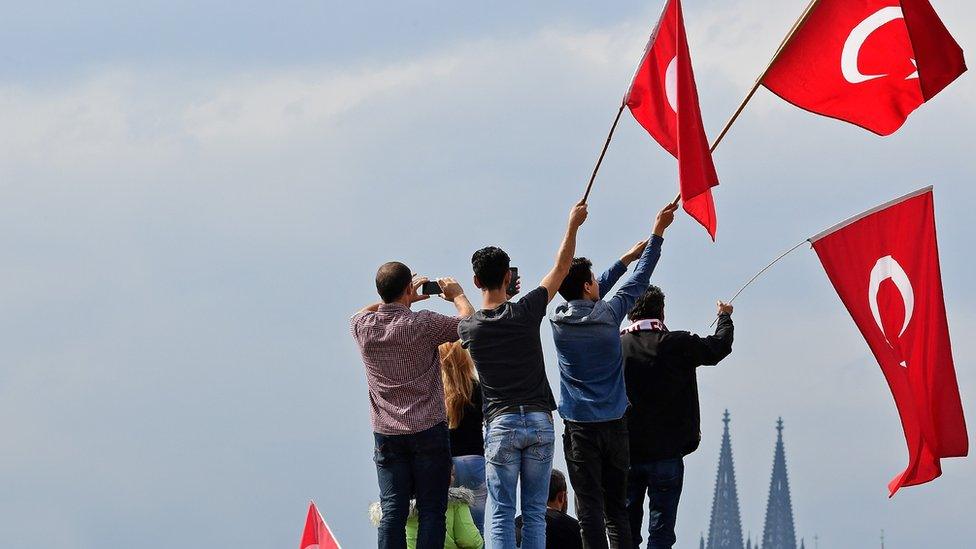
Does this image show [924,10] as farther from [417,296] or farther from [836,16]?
[417,296]

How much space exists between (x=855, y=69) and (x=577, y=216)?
496cm

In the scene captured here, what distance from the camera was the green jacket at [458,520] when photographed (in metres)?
16.1

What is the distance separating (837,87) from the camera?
18.1 meters

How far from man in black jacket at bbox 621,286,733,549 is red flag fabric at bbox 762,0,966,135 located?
3008mm

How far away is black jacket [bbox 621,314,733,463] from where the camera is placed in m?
16.0

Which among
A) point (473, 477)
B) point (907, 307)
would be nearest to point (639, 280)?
point (473, 477)

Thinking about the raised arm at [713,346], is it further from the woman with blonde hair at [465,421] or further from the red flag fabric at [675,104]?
the woman with blonde hair at [465,421]

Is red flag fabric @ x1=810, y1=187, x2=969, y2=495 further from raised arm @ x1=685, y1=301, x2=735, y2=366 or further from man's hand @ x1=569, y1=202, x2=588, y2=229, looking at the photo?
man's hand @ x1=569, y1=202, x2=588, y2=229

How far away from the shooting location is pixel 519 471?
14.5 meters

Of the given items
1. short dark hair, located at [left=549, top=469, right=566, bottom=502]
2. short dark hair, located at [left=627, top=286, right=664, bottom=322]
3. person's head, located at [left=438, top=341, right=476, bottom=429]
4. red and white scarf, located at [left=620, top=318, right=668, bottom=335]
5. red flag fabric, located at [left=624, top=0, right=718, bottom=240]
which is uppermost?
red flag fabric, located at [left=624, top=0, right=718, bottom=240]

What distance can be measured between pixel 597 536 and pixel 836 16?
6.07m

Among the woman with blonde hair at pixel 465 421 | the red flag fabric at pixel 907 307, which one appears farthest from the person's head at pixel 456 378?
the red flag fabric at pixel 907 307

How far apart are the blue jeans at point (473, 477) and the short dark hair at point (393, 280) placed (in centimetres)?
200

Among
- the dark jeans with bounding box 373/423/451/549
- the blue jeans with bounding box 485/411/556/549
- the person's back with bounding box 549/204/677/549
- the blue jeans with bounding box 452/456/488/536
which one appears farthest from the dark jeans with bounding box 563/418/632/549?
the blue jeans with bounding box 452/456/488/536
